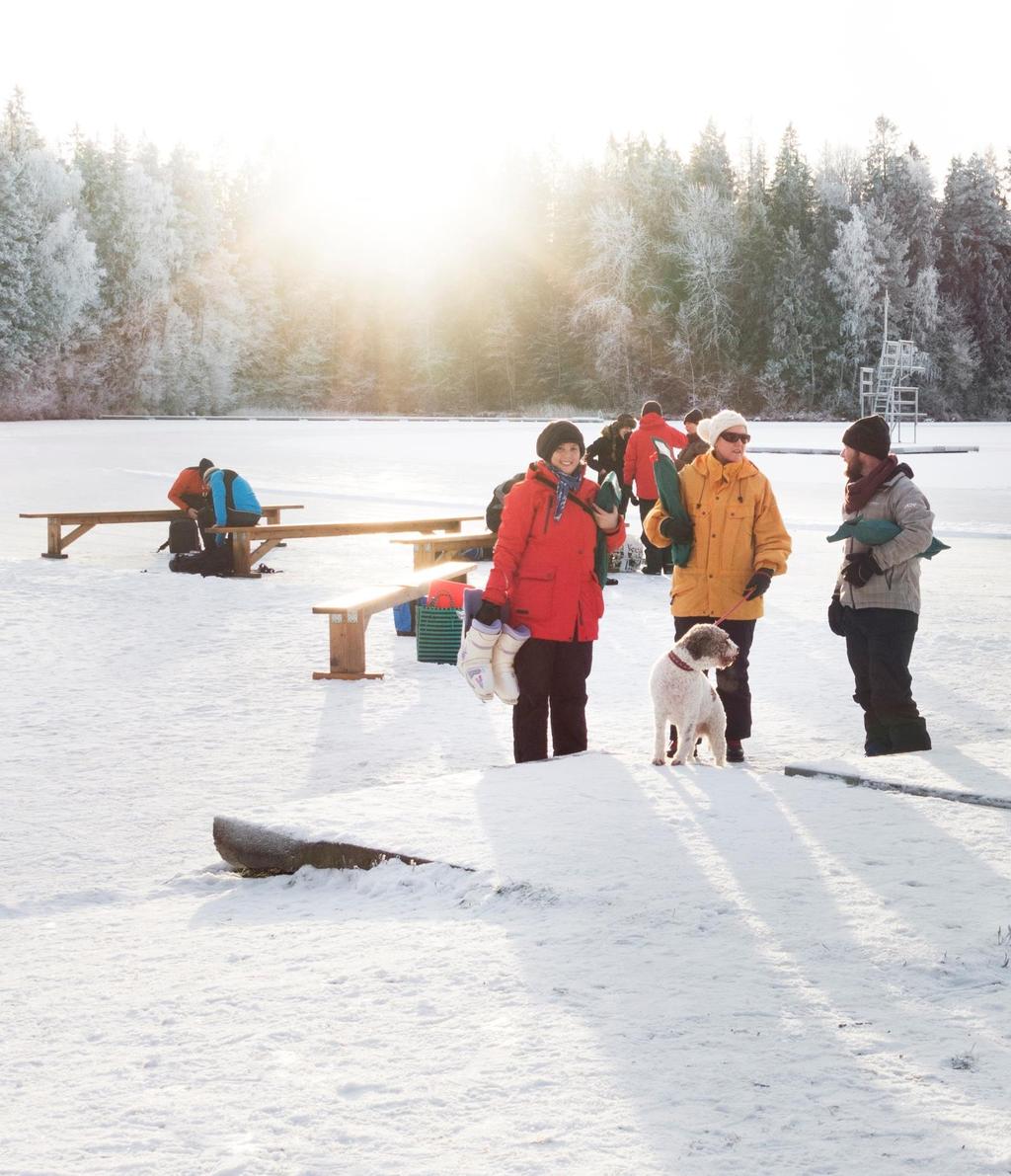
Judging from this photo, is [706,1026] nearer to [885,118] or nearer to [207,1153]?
[207,1153]

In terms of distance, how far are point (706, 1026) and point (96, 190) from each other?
8056 cm

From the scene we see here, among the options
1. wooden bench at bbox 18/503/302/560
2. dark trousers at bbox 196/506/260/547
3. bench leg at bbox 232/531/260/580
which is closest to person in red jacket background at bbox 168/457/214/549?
wooden bench at bbox 18/503/302/560

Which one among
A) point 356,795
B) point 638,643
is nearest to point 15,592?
point 638,643

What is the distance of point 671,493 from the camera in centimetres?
559

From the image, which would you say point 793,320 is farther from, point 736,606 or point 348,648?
point 736,606

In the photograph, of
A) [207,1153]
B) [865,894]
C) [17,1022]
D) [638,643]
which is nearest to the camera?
[207,1153]

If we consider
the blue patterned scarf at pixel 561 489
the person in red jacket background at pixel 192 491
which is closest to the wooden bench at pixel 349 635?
the blue patterned scarf at pixel 561 489

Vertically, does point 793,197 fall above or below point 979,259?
above

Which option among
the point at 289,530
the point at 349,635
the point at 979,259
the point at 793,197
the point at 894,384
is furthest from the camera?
the point at 979,259

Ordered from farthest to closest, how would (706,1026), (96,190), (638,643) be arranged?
(96,190), (638,643), (706,1026)

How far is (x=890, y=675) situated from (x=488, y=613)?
5.95 ft

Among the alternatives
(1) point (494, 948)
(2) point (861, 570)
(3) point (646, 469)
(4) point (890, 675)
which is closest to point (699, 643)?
(2) point (861, 570)

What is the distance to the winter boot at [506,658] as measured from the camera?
5.32m

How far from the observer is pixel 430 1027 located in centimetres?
308
